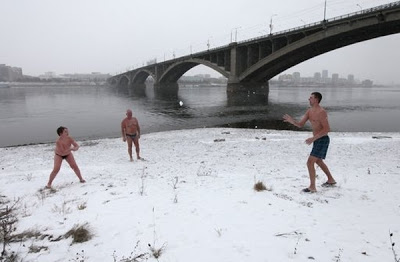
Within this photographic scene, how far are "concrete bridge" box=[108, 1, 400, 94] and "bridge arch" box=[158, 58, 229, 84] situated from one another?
0.84 feet

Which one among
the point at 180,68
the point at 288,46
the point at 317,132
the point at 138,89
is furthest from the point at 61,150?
the point at 138,89

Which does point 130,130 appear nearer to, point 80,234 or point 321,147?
point 80,234

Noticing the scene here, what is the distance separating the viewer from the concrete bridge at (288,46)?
32312 mm

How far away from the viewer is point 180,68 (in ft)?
271

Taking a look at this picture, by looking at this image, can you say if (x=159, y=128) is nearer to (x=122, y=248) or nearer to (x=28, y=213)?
(x=28, y=213)

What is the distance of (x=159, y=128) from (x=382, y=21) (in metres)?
28.2

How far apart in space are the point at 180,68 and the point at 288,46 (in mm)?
45878

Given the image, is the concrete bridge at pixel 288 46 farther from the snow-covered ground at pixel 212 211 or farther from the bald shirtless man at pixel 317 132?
the bald shirtless man at pixel 317 132

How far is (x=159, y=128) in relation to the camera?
20266 millimetres

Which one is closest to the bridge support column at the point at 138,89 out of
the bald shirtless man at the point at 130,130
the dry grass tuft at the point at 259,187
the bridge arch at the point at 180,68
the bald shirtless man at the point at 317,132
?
the bridge arch at the point at 180,68

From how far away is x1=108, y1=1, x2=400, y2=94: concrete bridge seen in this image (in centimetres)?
3231

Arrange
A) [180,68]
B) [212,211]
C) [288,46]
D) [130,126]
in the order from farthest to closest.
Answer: [180,68] < [288,46] < [130,126] < [212,211]

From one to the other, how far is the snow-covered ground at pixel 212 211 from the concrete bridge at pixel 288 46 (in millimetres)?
30697

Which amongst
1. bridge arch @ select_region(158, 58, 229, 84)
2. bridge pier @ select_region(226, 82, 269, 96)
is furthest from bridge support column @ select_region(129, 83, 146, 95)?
bridge pier @ select_region(226, 82, 269, 96)
